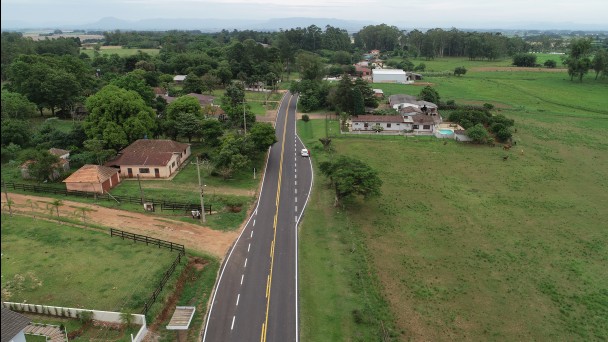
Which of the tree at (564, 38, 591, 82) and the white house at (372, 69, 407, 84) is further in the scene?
the white house at (372, 69, 407, 84)

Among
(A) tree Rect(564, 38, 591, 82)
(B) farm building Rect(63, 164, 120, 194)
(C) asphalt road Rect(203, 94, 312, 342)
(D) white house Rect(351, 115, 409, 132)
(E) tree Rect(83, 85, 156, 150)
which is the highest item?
(A) tree Rect(564, 38, 591, 82)

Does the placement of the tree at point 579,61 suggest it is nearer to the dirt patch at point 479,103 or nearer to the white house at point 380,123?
the dirt patch at point 479,103

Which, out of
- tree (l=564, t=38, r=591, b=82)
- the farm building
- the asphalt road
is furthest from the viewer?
tree (l=564, t=38, r=591, b=82)

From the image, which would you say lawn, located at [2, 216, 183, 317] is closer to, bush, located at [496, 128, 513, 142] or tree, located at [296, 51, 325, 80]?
bush, located at [496, 128, 513, 142]

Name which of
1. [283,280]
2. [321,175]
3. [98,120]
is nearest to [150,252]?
[283,280]

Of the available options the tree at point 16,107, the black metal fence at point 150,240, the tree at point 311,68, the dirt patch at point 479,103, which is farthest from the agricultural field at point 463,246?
the tree at point 311,68

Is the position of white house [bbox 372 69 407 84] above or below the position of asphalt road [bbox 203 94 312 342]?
above

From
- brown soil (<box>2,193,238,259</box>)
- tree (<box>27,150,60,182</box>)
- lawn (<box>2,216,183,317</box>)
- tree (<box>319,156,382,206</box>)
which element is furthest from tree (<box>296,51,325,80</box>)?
lawn (<box>2,216,183,317</box>)
